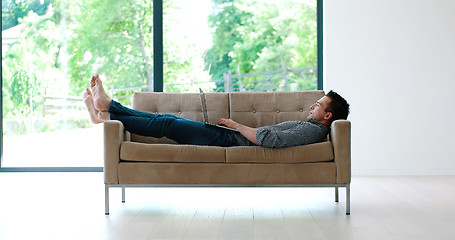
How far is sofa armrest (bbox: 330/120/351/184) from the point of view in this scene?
318 centimetres

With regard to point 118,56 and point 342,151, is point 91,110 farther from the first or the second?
point 118,56

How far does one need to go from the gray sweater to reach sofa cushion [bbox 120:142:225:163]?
27 centimetres

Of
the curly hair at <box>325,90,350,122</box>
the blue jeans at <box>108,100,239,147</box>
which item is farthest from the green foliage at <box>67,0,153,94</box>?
the curly hair at <box>325,90,350,122</box>

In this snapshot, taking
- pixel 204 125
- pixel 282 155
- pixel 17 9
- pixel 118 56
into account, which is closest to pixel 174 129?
pixel 204 125

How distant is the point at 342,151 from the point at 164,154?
1083 mm

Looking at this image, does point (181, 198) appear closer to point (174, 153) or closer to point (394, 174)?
point (174, 153)

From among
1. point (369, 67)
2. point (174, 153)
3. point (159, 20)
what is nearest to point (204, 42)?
point (159, 20)

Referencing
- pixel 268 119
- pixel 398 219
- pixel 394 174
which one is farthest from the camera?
pixel 394 174

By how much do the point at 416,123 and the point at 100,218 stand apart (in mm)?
3459

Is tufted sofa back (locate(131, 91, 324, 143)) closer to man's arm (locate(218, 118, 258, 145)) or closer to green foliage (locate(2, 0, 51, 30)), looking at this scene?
man's arm (locate(218, 118, 258, 145))

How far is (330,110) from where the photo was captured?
3.49 metres

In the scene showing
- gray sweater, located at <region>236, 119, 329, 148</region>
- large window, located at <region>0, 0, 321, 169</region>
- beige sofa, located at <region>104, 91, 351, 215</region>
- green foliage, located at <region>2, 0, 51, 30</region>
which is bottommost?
beige sofa, located at <region>104, 91, 351, 215</region>

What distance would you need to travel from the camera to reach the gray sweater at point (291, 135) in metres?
3.20

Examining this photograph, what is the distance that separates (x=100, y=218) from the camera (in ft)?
10.1
